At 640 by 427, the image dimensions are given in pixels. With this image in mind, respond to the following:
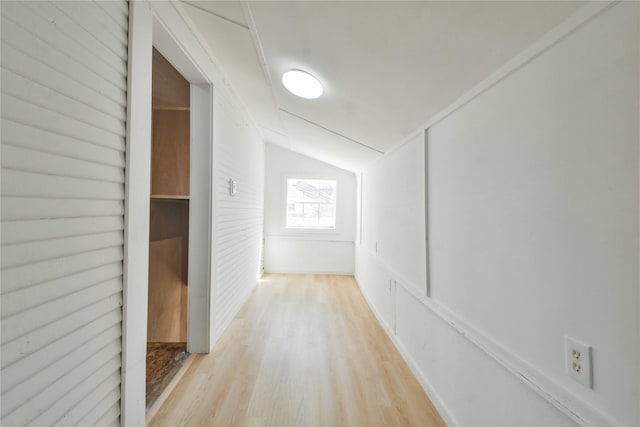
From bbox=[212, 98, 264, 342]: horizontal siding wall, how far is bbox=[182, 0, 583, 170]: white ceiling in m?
0.54

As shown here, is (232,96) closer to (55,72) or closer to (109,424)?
(55,72)

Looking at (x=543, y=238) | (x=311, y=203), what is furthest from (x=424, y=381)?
(x=311, y=203)

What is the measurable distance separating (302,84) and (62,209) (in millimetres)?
1621

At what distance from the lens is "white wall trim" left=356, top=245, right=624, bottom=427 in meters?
0.73

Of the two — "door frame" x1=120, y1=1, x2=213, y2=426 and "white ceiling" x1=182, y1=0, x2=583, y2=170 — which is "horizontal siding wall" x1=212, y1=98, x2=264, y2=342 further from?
"door frame" x1=120, y1=1, x2=213, y2=426

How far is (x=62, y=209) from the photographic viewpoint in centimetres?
83

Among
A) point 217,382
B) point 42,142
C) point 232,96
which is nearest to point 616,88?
point 42,142

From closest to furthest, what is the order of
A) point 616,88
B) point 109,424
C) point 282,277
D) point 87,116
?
point 616,88, point 87,116, point 109,424, point 282,277

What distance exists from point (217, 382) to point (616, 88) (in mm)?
2311

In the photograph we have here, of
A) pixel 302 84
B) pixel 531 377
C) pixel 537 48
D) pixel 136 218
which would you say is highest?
pixel 302 84

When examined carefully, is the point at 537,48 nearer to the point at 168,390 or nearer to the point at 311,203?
the point at 168,390

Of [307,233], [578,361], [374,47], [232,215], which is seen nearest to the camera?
[578,361]

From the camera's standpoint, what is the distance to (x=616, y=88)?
0.69 meters

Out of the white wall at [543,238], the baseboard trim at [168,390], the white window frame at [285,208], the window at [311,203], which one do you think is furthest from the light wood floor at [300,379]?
the window at [311,203]
